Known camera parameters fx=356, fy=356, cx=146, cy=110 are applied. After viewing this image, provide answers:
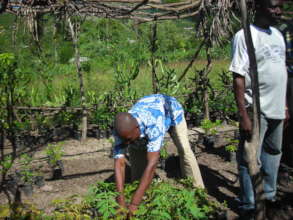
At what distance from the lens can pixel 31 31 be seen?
4012 mm

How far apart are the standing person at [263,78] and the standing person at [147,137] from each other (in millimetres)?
603

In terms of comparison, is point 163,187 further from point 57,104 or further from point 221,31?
point 57,104

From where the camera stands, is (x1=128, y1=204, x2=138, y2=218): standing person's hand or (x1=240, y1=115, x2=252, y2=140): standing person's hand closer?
(x1=128, y1=204, x2=138, y2=218): standing person's hand

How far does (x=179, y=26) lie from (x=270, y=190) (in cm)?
1876

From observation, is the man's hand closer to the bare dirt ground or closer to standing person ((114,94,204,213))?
standing person ((114,94,204,213))

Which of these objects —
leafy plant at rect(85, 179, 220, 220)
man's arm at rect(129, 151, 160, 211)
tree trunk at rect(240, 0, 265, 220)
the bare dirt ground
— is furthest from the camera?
the bare dirt ground

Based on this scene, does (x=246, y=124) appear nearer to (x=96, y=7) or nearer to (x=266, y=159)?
(x=266, y=159)

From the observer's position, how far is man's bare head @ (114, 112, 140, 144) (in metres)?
2.33

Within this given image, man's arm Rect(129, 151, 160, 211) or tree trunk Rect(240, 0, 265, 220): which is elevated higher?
tree trunk Rect(240, 0, 265, 220)

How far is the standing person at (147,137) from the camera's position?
2344 millimetres

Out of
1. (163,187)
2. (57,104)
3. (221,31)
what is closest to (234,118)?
(221,31)

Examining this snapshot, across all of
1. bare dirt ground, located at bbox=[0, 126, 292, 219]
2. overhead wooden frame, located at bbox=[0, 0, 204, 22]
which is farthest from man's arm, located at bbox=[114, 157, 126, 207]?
overhead wooden frame, located at bbox=[0, 0, 204, 22]

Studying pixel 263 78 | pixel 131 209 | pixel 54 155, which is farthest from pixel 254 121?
pixel 54 155

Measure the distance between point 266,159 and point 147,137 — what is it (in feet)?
3.55
